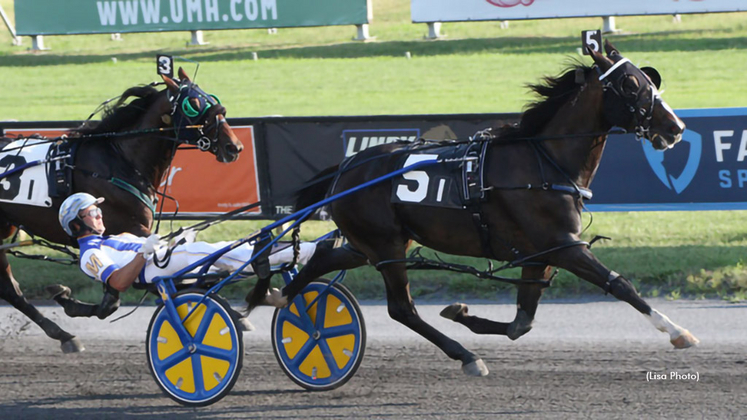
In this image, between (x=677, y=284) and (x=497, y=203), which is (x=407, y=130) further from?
(x=497, y=203)

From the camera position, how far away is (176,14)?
76.5 feet

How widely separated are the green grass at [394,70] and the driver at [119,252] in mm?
3740

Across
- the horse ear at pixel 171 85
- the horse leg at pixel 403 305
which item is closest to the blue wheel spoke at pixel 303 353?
the horse leg at pixel 403 305

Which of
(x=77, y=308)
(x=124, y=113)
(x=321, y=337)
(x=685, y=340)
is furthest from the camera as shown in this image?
(x=124, y=113)

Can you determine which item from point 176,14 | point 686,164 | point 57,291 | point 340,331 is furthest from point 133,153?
point 176,14

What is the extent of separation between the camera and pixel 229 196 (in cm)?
887

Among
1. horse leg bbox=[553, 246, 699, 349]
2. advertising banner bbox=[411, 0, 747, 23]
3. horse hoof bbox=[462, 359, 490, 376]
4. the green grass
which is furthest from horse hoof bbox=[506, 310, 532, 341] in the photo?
advertising banner bbox=[411, 0, 747, 23]

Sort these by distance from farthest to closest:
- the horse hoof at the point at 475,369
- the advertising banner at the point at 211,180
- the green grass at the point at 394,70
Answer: the green grass at the point at 394,70, the advertising banner at the point at 211,180, the horse hoof at the point at 475,369

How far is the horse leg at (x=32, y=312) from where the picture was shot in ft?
20.6

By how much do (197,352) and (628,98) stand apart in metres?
2.52

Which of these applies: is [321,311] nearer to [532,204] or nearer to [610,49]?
[532,204]

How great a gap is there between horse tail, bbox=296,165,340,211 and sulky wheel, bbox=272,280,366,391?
0.58 meters

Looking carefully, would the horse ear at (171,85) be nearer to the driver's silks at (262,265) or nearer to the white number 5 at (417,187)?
the driver's silks at (262,265)

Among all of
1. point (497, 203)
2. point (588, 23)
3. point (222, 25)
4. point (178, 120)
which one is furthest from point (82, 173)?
point (588, 23)
